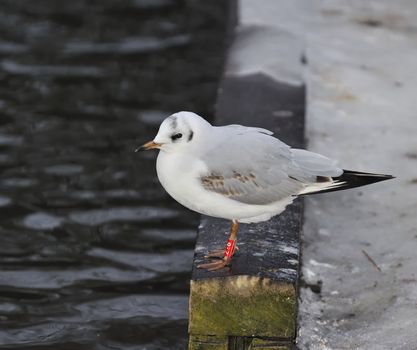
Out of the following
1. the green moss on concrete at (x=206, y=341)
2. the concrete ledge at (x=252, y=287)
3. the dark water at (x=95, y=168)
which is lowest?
the dark water at (x=95, y=168)

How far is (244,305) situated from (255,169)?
0.59 metres

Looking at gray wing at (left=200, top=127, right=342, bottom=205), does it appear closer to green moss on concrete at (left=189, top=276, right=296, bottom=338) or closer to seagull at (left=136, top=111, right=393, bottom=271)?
seagull at (left=136, top=111, right=393, bottom=271)

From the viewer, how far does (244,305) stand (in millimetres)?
3961

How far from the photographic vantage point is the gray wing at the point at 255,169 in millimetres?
4090

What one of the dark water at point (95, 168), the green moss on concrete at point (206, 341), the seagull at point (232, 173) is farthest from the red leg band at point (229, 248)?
the dark water at point (95, 168)

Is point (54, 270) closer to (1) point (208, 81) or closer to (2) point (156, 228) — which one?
(2) point (156, 228)

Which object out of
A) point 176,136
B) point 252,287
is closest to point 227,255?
point 252,287

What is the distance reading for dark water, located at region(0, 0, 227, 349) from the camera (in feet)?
16.8

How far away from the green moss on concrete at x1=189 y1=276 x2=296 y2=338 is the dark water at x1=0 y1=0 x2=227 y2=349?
893 millimetres

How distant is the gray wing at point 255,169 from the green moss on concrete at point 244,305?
1.26 ft

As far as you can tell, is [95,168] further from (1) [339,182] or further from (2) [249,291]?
(2) [249,291]

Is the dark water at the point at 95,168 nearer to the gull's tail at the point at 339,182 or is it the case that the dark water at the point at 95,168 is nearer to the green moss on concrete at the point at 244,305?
the green moss on concrete at the point at 244,305

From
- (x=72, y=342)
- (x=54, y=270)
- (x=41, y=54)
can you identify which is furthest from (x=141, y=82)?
(x=72, y=342)

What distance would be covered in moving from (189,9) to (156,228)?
187 inches
